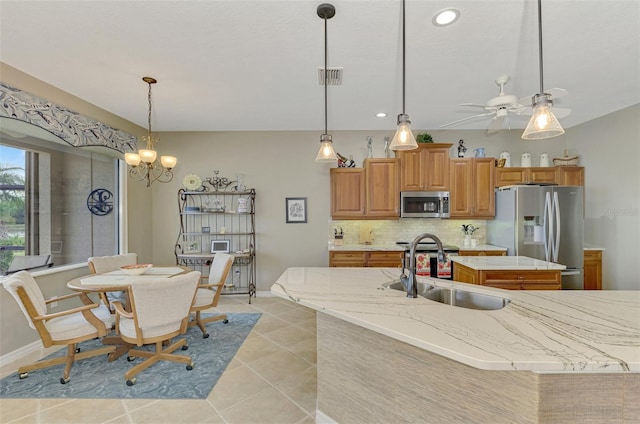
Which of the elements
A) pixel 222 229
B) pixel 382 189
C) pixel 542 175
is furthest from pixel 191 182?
pixel 542 175

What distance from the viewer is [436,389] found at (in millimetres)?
1271

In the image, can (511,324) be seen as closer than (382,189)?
Yes

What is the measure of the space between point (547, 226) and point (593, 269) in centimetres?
108

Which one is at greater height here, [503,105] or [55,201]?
[503,105]

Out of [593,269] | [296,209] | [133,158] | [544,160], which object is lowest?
[593,269]

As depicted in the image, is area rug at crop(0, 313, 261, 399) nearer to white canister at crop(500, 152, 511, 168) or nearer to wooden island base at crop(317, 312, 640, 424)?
wooden island base at crop(317, 312, 640, 424)

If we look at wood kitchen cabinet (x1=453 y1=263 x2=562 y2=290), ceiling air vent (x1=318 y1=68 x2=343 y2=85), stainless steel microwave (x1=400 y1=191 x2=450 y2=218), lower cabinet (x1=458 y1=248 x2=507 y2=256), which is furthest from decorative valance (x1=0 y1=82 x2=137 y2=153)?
lower cabinet (x1=458 y1=248 x2=507 y2=256)

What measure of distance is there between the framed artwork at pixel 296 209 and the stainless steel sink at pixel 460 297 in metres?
2.89

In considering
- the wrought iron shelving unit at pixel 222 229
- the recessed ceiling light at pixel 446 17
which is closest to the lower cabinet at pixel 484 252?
the recessed ceiling light at pixel 446 17

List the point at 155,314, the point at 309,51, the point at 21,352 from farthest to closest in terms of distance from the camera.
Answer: the point at 21,352 < the point at 309,51 < the point at 155,314

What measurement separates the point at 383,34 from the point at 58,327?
3.56 meters

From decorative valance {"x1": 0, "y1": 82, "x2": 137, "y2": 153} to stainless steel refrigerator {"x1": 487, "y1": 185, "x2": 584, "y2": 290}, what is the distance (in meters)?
5.69

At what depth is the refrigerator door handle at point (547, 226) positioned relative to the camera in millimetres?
A: 3762

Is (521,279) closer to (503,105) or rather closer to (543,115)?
(503,105)
